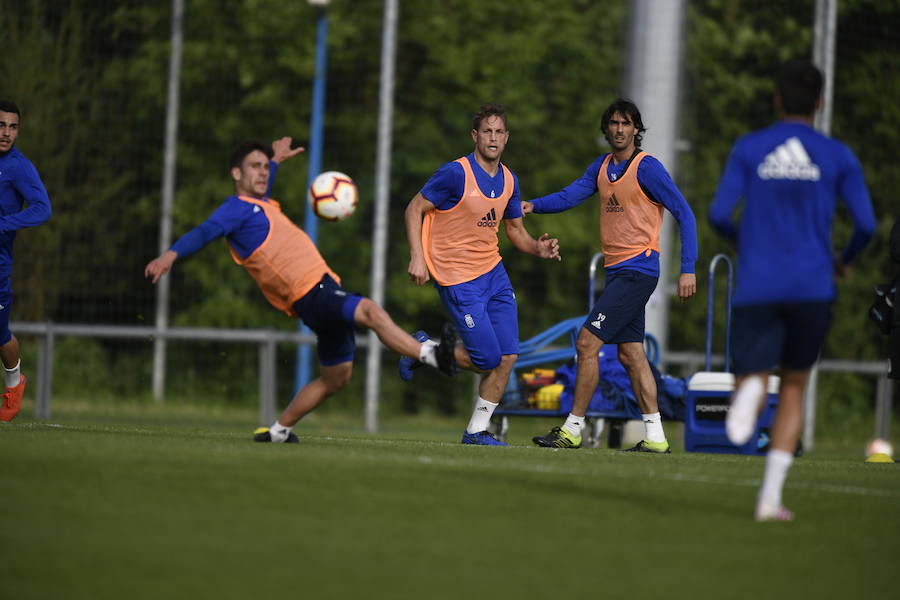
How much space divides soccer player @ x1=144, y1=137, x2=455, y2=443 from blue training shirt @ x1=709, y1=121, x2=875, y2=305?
8.11 feet

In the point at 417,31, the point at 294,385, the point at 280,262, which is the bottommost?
the point at 294,385

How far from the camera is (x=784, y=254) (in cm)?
643

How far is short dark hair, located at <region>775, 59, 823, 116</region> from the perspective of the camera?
6.61m

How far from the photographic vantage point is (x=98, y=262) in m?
19.8

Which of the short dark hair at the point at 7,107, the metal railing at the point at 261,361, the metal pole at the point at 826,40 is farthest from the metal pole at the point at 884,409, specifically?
the short dark hair at the point at 7,107

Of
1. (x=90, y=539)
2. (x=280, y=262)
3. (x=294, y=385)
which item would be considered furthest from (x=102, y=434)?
(x=294, y=385)

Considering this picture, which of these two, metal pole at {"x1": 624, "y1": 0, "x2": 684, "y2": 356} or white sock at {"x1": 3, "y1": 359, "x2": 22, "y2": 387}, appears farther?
metal pole at {"x1": 624, "y1": 0, "x2": 684, "y2": 356}

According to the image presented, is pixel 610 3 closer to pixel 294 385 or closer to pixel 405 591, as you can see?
pixel 294 385

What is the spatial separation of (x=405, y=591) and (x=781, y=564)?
5.18ft

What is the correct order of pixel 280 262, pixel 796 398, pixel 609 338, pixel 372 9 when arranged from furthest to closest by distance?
1. pixel 372 9
2. pixel 609 338
3. pixel 280 262
4. pixel 796 398

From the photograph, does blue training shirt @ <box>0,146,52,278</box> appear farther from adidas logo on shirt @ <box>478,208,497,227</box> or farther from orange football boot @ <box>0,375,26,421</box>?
adidas logo on shirt @ <box>478,208,497,227</box>

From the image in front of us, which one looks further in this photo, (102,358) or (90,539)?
(102,358)

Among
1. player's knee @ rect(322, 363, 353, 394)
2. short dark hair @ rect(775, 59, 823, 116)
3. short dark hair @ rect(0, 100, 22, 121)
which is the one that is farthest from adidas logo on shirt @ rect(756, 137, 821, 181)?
short dark hair @ rect(0, 100, 22, 121)

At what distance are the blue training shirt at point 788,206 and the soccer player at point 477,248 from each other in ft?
12.2
